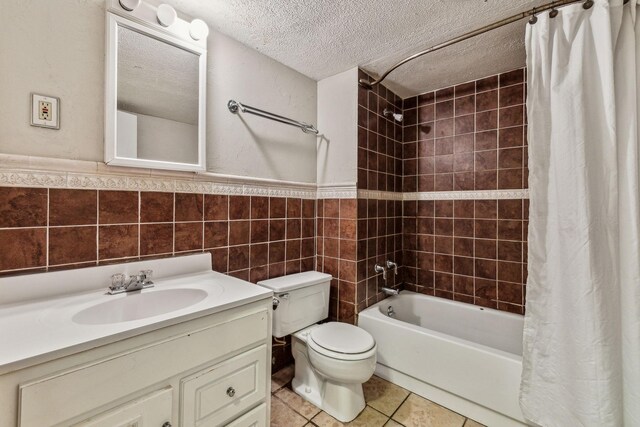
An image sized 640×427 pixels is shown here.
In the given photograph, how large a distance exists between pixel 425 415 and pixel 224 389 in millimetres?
1195

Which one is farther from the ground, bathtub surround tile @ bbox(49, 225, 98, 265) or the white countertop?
bathtub surround tile @ bbox(49, 225, 98, 265)

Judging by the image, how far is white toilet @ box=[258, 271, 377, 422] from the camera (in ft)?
4.79

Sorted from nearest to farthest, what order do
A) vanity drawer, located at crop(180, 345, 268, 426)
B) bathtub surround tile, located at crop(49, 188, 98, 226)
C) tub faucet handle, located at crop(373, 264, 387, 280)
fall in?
1. vanity drawer, located at crop(180, 345, 268, 426)
2. bathtub surround tile, located at crop(49, 188, 98, 226)
3. tub faucet handle, located at crop(373, 264, 387, 280)

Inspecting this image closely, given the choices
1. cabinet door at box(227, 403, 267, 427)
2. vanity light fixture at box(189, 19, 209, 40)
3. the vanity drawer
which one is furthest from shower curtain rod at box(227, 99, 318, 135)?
cabinet door at box(227, 403, 267, 427)

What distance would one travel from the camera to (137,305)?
44.7 inches

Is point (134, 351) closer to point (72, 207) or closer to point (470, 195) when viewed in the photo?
point (72, 207)

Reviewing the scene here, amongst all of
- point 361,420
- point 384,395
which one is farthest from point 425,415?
point 361,420

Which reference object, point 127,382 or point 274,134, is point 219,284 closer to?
point 127,382

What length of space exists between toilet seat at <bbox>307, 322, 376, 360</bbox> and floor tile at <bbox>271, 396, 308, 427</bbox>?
0.38 m

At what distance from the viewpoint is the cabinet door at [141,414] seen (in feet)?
2.43

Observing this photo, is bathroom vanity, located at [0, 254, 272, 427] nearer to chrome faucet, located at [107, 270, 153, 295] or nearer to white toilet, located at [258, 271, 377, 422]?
chrome faucet, located at [107, 270, 153, 295]

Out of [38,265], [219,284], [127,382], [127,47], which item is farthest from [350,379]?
[127,47]

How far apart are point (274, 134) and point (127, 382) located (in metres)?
1.49

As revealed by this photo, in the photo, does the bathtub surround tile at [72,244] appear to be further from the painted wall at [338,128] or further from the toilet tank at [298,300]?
the painted wall at [338,128]
